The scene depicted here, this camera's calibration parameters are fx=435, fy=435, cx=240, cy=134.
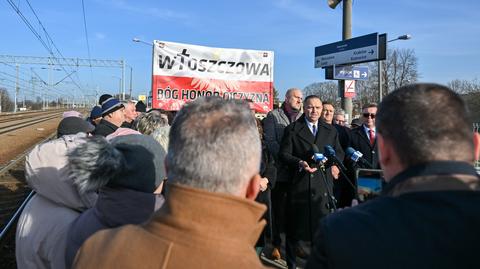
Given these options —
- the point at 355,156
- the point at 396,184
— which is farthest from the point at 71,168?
the point at 355,156

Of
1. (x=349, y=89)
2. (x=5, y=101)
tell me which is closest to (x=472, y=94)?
(x=349, y=89)

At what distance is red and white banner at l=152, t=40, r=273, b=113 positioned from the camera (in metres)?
7.41

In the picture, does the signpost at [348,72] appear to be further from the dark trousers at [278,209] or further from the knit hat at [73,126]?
the knit hat at [73,126]

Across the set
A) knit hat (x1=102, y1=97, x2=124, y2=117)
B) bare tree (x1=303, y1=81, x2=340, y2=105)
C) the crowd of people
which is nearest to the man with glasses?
knit hat (x1=102, y1=97, x2=124, y2=117)

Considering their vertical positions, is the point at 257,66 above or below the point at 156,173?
above

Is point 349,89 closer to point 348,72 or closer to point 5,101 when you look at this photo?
point 348,72

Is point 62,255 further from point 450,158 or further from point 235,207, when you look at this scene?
point 450,158

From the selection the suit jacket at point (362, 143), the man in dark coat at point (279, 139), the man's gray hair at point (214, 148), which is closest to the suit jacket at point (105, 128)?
the man in dark coat at point (279, 139)

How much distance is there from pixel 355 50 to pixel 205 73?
17.3ft

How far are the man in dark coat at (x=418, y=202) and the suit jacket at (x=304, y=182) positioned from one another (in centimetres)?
359

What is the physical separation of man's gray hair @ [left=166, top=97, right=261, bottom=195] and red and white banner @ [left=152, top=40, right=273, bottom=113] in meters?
5.88

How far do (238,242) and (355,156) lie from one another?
2809mm

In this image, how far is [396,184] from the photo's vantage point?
1.48 metres

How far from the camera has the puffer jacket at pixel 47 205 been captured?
8.07ft
